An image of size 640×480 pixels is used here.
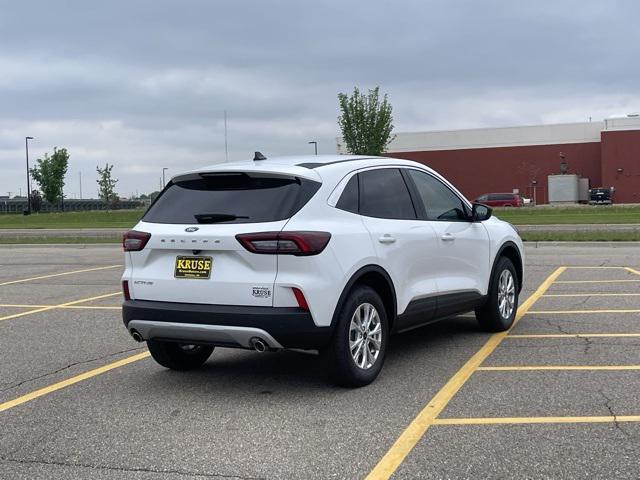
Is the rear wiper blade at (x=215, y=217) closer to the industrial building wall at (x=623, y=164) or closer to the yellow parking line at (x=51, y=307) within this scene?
the yellow parking line at (x=51, y=307)

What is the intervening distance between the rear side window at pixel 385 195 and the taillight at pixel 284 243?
79 cm

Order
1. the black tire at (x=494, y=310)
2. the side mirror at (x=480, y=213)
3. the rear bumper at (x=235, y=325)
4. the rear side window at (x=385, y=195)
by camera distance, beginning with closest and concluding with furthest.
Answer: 1. the rear bumper at (x=235, y=325)
2. the rear side window at (x=385, y=195)
3. the side mirror at (x=480, y=213)
4. the black tire at (x=494, y=310)

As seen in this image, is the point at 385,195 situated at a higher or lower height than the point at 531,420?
higher

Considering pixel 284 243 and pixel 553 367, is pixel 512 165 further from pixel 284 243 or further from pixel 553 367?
pixel 284 243

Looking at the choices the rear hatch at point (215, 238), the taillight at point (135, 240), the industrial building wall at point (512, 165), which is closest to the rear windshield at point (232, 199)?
the rear hatch at point (215, 238)

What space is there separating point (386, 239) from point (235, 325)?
1.46 metres

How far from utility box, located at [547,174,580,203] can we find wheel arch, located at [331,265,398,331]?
58.9 m

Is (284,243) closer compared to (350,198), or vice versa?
(284,243)

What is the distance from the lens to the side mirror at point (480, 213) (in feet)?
24.0

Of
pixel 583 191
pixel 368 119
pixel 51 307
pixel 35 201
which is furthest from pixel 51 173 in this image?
pixel 51 307

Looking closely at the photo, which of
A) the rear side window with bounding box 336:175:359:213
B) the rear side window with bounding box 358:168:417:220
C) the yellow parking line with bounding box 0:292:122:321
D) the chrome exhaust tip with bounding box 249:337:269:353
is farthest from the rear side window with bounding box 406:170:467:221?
the yellow parking line with bounding box 0:292:122:321

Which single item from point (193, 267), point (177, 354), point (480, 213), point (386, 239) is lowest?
point (177, 354)

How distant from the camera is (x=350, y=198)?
5.77m

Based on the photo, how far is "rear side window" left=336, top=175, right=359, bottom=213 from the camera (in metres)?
5.65
